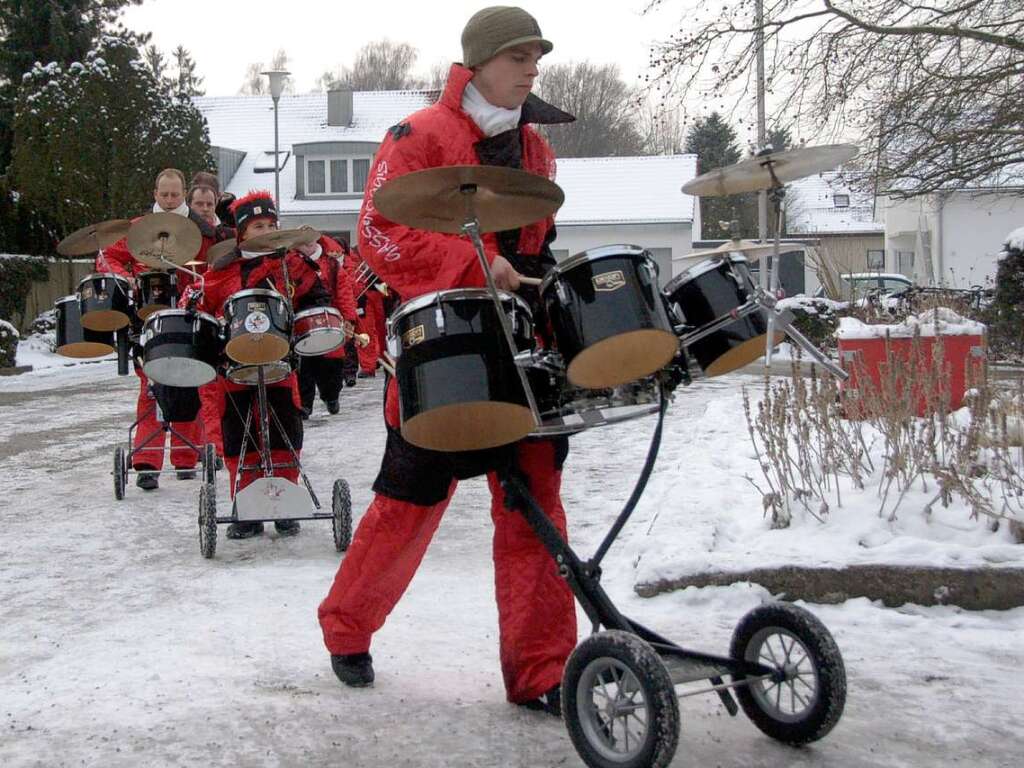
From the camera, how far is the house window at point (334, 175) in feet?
132

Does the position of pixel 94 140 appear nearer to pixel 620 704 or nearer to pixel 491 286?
pixel 491 286

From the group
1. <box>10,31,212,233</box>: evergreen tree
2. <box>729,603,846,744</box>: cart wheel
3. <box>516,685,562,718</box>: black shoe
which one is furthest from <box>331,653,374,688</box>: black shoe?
<box>10,31,212,233</box>: evergreen tree

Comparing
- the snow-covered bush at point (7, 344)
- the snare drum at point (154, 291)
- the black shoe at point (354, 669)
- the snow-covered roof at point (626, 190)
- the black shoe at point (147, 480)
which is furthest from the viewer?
the snow-covered roof at point (626, 190)

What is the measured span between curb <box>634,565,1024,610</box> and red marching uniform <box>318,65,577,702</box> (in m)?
1.28

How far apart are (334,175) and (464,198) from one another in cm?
3834

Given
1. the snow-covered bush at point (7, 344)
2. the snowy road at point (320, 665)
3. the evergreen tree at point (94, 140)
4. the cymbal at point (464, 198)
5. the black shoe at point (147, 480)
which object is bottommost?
the snowy road at point (320, 665)

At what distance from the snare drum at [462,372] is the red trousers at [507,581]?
1.50ft

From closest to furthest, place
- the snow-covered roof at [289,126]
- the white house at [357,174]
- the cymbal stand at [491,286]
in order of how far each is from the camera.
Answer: the cymbal stand at [491,286] → the white house at [357,174] → the snow-covered roof at [289,126]

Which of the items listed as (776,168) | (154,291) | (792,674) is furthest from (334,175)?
(792,674)

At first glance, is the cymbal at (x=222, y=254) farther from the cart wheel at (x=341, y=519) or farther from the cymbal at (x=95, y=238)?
the cart wheel at (x=341, y=519)

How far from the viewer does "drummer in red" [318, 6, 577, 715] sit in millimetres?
3518

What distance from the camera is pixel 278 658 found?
424cm

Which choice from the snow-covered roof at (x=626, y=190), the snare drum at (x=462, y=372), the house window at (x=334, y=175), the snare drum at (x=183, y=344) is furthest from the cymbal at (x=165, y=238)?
the house window at (x=334, y=175)

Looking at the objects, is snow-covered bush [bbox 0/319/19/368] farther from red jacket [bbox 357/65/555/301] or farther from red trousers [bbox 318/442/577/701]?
red jacket [bbox 357/65/555/301]
